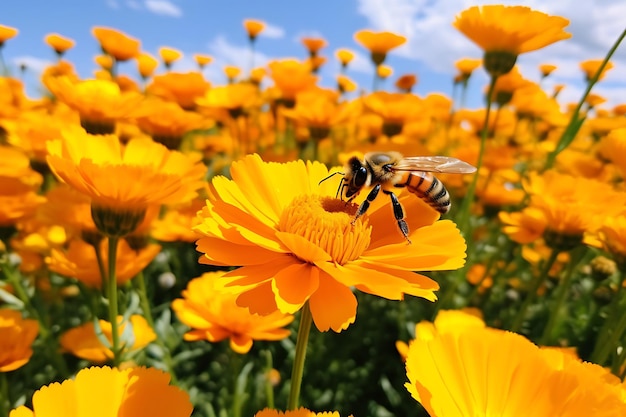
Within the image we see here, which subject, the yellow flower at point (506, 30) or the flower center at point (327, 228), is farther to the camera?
the yellow flower at point (506, 30)

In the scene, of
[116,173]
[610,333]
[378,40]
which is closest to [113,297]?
[116,173]

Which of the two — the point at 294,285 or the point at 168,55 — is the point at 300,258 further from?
the point at 168,55

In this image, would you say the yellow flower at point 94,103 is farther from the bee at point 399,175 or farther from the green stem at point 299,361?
the green stem at point 299,361

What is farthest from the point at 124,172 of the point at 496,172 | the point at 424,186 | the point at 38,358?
the point at 496,172

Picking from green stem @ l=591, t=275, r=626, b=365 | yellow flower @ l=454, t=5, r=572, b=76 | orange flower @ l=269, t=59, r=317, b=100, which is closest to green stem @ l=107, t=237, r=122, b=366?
green stem @ l=591, t=275, r=626, b=365

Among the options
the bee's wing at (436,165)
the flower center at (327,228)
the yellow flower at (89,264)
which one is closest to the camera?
the flower center at (327,228)

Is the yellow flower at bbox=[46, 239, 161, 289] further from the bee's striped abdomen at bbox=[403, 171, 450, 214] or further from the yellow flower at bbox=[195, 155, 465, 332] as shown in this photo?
the bee's striped abdomen at bbox=[403, 171, 450, 214]

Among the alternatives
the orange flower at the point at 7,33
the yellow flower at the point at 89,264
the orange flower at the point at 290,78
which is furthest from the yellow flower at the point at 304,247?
the orange flower at the point at 7,33
